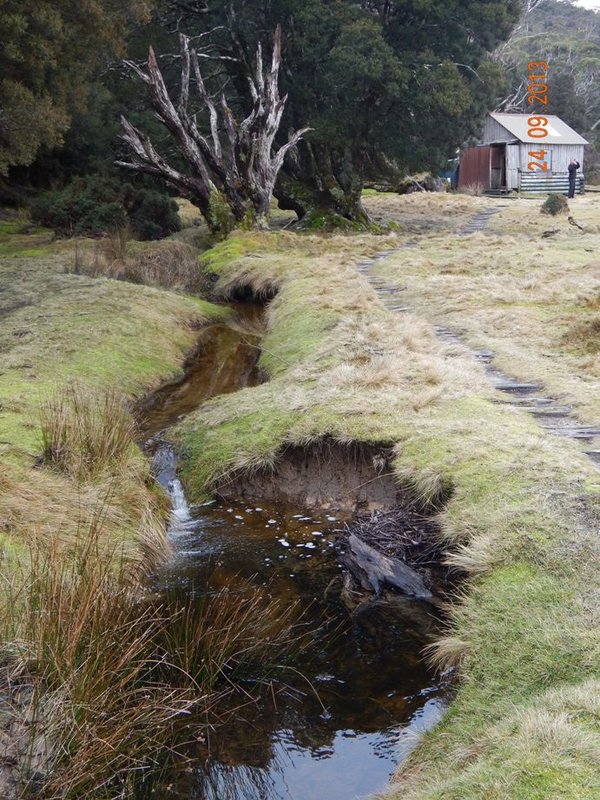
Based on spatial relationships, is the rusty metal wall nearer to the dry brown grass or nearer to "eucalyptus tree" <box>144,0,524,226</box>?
"eucalyptus tree" <box>144,0,524,226</box>

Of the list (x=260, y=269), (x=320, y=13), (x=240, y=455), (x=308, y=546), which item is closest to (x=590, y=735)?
(x=308, y=546)

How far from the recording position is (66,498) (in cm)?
605

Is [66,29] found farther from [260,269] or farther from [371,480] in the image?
[371,480]

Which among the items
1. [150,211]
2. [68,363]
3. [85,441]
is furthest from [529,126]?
[85,441]

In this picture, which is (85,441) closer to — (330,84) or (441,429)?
(441,429)

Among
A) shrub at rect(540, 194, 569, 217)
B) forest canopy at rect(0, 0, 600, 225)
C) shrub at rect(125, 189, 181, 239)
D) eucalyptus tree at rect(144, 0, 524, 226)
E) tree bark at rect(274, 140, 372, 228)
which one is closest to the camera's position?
eucalyptus tree at rect(144, 0, 524, 226)

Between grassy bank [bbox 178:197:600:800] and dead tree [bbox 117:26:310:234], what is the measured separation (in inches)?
321

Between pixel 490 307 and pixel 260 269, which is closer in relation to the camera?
pixel 490 307

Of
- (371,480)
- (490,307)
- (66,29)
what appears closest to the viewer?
(371,480)

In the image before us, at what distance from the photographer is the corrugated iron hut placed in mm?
45500

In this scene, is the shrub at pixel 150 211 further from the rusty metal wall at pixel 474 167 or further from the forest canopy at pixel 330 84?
the rusty metal wall at pixel 474 167

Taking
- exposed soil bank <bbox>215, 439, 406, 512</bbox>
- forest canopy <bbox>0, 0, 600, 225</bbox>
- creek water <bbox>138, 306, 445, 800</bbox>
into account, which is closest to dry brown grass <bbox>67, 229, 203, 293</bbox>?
forest canopy <bbox>0, 0, 600, 225</bbox>

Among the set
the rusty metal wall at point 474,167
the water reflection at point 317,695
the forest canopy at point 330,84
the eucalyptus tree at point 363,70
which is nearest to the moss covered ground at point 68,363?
the water reflection at point 317,695

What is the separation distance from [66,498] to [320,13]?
68.9ft
